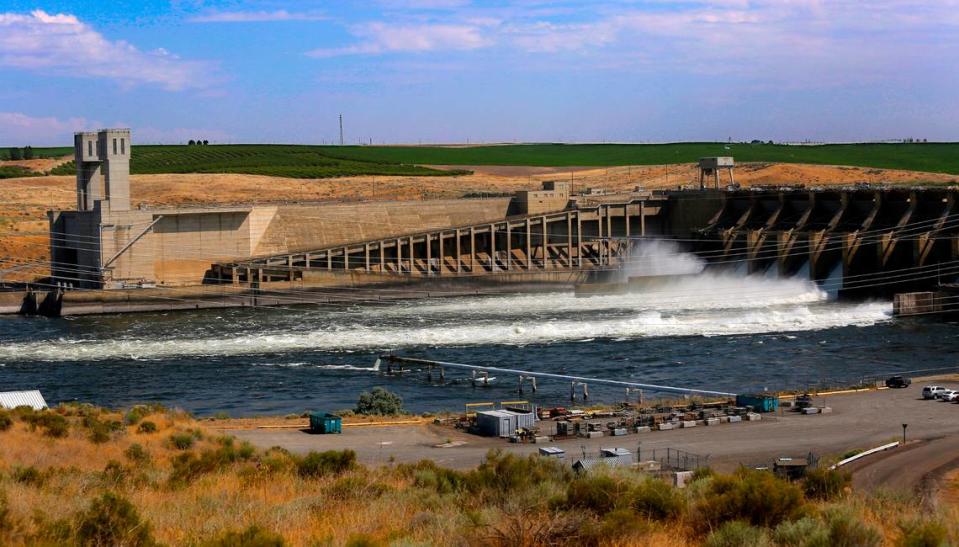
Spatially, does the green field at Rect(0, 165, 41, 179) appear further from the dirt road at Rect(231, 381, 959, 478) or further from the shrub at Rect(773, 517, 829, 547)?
the shrub at Rect(773, 517, 829, 547)

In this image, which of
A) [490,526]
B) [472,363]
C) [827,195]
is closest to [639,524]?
[490,526]

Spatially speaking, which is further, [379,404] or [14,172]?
[14,172]

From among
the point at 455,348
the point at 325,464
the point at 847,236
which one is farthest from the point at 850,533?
the point at 847,236

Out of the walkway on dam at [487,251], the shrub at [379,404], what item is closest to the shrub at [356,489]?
the shrub at [379,404]

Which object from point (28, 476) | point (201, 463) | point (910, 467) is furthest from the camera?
point (910, 467)

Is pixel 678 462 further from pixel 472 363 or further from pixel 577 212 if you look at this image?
pixel 577 212

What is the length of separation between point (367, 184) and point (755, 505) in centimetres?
12059

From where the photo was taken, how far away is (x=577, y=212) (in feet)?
284

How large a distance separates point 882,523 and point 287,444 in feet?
59.0

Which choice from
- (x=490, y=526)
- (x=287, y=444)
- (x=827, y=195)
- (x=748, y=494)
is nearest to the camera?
(x=490, y=526)

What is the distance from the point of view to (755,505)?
1620 cm

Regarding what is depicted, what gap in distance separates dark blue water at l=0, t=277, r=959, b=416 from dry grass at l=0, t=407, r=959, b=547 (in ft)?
59.0

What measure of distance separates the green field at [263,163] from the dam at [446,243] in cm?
5677

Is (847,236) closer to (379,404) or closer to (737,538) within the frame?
(379,404)
